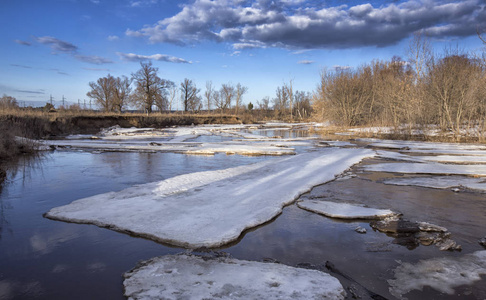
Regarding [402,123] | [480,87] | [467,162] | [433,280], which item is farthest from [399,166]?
[402,123]

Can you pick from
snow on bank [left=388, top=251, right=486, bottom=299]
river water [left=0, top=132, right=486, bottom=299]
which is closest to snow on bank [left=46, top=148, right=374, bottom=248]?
river water [left=0, top=132, right=486, bottom=299]

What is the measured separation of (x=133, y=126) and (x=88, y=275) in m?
35.4

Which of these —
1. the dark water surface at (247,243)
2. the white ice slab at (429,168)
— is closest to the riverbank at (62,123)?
the dark water surface at (247,243)

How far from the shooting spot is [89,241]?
4.45 meters

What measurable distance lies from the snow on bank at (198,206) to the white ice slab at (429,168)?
108 inches

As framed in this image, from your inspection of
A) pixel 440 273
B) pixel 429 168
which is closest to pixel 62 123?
pixel 429 168

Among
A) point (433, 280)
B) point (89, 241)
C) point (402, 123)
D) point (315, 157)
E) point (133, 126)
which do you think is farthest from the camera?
point (133, 126)

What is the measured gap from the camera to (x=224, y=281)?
10.7ft

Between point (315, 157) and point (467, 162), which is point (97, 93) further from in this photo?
point (467, 162)

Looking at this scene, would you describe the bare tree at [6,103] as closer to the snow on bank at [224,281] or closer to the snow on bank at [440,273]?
the snow on bank at [224,281]

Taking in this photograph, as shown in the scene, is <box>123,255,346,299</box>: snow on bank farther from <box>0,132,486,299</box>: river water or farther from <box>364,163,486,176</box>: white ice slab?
<box>364,163,486,176</box>: white ice slab

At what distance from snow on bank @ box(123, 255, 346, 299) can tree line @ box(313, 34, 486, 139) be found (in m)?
19.5

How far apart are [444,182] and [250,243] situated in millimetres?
6474

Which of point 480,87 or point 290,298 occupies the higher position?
point 480,87
